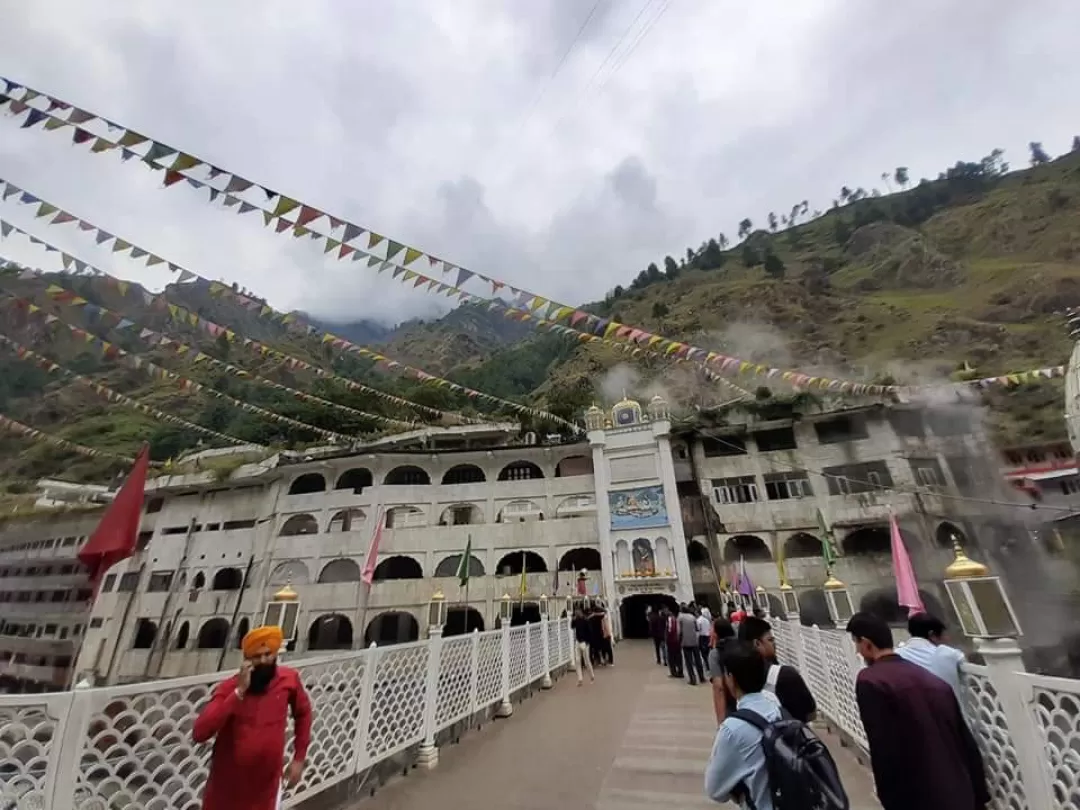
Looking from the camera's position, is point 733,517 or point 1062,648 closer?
point 1062,648

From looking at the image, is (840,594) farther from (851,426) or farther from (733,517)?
(851,426)

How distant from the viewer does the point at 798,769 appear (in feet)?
5.84

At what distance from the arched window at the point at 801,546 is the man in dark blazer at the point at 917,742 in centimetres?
2413

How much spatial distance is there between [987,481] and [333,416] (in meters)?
39.0

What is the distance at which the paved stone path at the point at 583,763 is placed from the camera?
161 inches

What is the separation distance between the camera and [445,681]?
5828mm

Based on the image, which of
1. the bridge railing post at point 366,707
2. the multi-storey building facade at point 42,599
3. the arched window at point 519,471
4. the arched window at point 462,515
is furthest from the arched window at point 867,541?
the multi-storey building facade at point 42,599

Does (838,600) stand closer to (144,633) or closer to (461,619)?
(461,619)

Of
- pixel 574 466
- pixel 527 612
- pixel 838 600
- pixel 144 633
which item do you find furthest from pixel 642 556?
pixel 144 633

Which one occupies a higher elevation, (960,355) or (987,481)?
(960,355)

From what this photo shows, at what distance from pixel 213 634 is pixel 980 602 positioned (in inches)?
1271

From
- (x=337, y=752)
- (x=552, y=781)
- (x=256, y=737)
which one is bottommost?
(x=552, y=781)

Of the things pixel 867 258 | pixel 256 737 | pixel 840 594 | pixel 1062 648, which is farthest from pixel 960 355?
Answer: pixel 256 737

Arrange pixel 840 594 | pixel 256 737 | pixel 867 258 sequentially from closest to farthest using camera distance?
pixel 256 737 → pixel 840 594 → pixel 867 258
